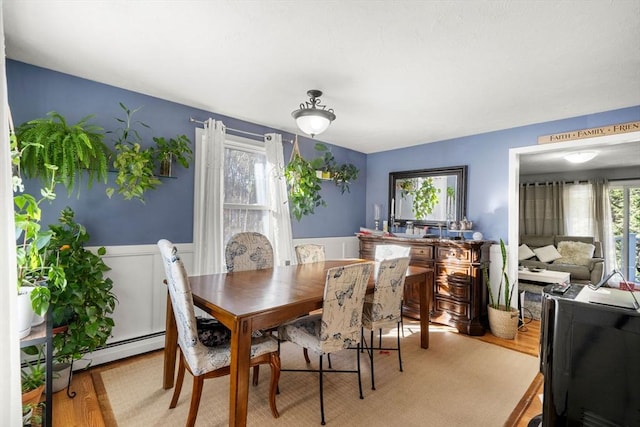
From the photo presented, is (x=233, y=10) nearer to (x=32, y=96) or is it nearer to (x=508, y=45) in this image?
(x=508, y=45)

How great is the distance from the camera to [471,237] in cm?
Answer: 394

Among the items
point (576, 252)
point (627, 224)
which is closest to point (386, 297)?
point (576, 252)

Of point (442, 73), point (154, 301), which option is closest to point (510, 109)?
point (442, 73)

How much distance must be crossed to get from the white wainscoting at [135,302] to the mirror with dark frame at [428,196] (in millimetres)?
3293

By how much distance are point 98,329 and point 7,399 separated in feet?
3.73

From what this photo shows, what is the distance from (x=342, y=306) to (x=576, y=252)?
221 inches

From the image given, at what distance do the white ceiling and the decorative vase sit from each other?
6.97 feet

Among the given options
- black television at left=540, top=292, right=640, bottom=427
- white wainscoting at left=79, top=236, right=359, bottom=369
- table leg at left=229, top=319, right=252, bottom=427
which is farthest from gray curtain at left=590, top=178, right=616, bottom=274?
white wainscoting at left=79, top=236, right=359, bottom=369

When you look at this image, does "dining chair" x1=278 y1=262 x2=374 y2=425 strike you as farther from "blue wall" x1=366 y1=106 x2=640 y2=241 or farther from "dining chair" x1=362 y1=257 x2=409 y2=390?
"blue wall" x1=366 y1=106 x2=640 y2=241

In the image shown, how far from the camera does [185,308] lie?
1.63 metres

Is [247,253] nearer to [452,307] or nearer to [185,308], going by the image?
[185,308]

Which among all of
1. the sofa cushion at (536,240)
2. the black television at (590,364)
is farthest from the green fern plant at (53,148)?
the sofa cushion at (536,240)

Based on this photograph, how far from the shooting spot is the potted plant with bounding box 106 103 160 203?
2.55 m

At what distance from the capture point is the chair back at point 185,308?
1620 millimetres
